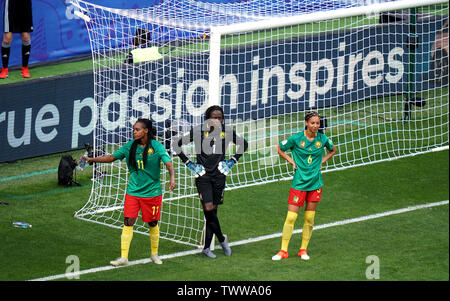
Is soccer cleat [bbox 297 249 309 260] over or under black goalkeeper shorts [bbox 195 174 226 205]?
under

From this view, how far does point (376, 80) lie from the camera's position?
49.8ft

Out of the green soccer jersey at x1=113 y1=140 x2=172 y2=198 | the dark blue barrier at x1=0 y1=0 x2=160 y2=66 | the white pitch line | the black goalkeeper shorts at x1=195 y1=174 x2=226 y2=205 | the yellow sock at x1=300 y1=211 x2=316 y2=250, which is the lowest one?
the white pitch line

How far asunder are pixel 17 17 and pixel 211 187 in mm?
7505

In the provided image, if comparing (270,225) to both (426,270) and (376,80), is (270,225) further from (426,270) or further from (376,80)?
(376,80)

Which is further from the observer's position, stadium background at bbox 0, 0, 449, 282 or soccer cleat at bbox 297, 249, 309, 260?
soccer cleat at bbox 297, 249, 309, 260

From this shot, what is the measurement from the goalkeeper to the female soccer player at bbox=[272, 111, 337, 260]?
75cm

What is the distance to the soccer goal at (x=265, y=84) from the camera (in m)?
12.0

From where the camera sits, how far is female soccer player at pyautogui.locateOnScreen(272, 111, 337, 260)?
30.9ft

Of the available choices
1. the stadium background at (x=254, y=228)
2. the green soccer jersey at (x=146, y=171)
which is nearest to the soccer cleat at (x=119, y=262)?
the stadium background at (x=254, y=228)

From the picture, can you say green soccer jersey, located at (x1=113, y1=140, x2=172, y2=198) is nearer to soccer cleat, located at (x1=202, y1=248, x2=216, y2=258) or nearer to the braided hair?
the braided hair

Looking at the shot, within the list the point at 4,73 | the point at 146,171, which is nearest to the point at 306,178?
the point at 146,171

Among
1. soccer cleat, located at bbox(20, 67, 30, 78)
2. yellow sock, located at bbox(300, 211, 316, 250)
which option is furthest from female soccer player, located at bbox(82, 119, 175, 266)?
soccer cleat, located at bbox(20, 67, 30, 78)

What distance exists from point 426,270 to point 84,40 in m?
10.8
